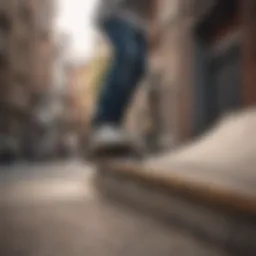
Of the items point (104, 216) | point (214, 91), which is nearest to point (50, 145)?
point (214, 91)

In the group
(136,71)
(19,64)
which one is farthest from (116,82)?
(19,64)

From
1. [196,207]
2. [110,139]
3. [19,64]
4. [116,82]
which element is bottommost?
[196,207]

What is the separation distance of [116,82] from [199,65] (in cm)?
40

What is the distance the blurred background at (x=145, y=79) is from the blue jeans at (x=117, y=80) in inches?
8.6

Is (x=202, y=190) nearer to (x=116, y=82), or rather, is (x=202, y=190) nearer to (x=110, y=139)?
(x=110, y=139)

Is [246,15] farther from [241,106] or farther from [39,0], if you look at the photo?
[39,0]

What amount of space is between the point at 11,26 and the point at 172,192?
2.40 metres

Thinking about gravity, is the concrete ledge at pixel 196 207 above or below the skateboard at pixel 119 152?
below

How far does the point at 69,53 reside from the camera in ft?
12.4

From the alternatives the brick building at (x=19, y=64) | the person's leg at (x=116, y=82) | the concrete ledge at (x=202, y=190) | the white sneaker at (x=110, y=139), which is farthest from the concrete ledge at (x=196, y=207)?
the brick building at (x=19, y=64)

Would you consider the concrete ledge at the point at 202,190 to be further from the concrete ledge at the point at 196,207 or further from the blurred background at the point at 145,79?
the blurred background at the point at 145,79

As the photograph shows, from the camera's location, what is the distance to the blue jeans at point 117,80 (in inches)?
83.6

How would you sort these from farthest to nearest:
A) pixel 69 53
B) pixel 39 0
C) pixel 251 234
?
pixel 69 53
pixel 39 0
pixel 251 234

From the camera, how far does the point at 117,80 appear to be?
6.98ft
